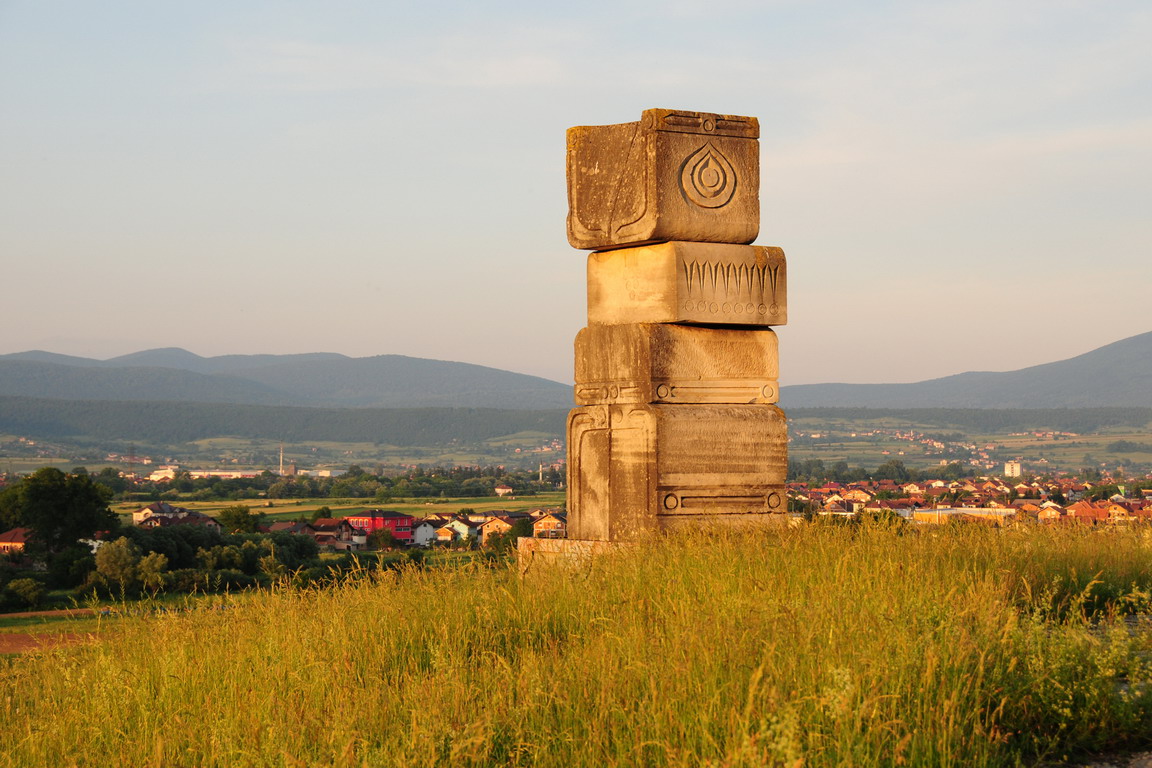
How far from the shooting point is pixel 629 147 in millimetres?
9289

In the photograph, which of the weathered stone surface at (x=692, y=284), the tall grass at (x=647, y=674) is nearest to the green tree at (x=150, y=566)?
the weathered stone surface at (x=692, y=284)

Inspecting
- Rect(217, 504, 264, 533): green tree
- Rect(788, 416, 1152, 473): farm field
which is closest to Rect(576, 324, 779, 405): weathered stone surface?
Rect(217, 504, 264, 533): green tree

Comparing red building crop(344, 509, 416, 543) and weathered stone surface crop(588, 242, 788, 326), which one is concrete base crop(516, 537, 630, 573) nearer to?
weathered stone surface crop(588, 242, 788, 326)

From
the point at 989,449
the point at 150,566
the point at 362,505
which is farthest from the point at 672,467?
the point at 989,449

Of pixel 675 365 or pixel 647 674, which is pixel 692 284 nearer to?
pixel 675 365

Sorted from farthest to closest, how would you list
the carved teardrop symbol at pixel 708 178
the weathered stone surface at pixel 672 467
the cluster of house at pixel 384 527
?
the cluster of house at pixel 384 527
the carved teardrop symbol at pixel 708 178
the weathered stone surface at pixel 672 467

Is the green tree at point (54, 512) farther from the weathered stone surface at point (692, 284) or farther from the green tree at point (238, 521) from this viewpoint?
the weathered stone surface at point (692, 284)

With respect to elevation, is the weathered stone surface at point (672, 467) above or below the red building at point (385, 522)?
above

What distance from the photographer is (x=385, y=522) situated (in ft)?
194

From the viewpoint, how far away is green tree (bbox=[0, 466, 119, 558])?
44.7 metres

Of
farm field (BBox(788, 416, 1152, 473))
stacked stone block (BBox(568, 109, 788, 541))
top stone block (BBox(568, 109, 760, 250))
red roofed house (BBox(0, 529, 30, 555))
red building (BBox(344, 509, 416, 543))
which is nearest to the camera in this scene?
stacked stone block (BBox(568, 109, 788, 541))

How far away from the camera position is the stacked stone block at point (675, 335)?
899cm

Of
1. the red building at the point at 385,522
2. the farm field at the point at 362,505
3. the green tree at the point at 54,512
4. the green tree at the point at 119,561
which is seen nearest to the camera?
the green tree at the point at 119,561

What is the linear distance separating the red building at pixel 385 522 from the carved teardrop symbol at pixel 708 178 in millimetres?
47620
